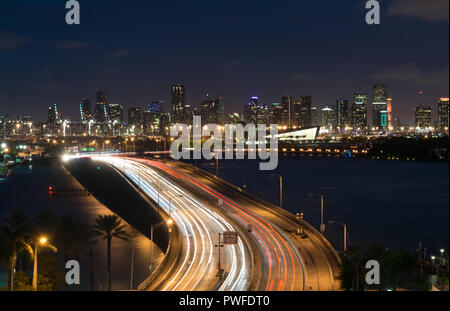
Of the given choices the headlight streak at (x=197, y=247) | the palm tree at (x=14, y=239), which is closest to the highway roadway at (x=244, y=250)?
the headlight streak at (x=197, y=247)

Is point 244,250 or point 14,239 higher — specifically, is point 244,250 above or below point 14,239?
below

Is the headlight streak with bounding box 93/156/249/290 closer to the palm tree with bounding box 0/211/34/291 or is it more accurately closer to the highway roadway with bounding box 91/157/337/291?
the highway roadway with bounding box 91/157/337/291

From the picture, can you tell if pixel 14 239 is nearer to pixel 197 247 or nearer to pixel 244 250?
pixel 197 247

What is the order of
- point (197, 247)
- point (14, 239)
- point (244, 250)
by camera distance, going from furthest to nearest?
point (197, 247), point (244, 250), point (14, 239)

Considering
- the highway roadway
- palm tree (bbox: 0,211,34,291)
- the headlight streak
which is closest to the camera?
the highway roadway

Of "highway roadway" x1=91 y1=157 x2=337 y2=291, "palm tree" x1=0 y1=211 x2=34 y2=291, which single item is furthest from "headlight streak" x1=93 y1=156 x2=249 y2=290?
"palm tree" x1=0 y1=211 x2=34 y2=291

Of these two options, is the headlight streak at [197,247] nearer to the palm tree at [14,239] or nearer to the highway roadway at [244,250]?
the highway roadway at [244,250]

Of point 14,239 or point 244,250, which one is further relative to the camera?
point 244,250

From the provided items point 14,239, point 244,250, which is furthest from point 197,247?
point 14,239

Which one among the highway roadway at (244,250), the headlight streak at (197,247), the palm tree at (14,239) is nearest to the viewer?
the highway roadway at (244,250)

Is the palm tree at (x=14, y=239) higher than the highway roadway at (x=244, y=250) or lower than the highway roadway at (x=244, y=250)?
higher

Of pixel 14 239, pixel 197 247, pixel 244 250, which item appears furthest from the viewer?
pixel 197 247

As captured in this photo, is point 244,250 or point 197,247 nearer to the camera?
point 244,250
